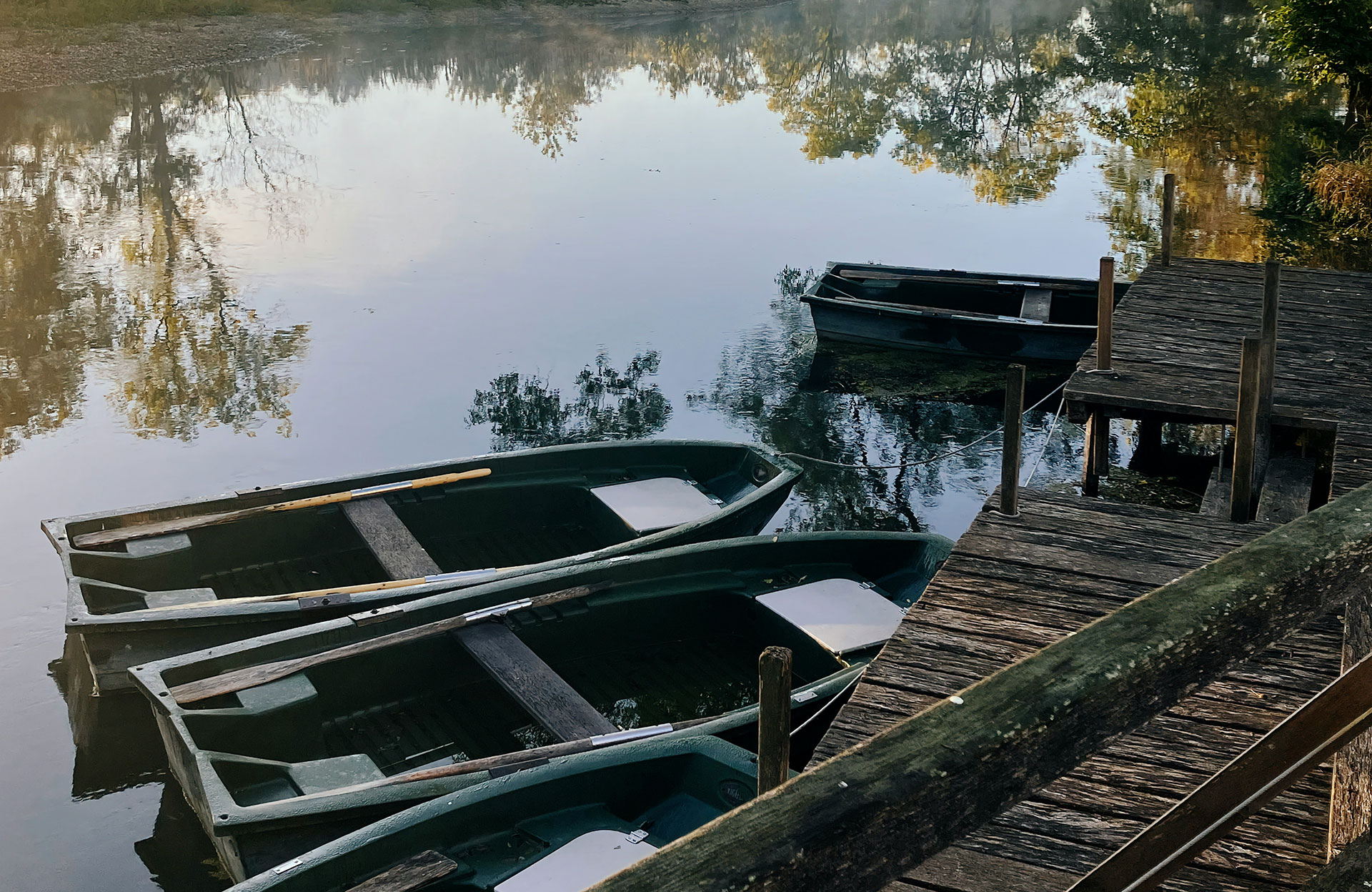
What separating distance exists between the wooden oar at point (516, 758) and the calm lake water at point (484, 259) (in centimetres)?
165

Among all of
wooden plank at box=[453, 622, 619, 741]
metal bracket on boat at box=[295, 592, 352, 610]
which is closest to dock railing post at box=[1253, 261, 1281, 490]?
wooden plank at box=[453, 622, 619, 741]

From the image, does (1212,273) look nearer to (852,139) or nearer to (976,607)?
(976,607)

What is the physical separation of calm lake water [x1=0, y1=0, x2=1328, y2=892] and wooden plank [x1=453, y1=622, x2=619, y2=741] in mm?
1802

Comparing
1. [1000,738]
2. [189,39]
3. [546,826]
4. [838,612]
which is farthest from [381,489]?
[189,39]

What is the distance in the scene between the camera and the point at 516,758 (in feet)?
18.0

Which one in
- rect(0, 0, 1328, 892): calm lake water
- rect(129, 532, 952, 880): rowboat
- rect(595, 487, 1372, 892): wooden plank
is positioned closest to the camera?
rect(595, 487, 1372, 892): wooden plank

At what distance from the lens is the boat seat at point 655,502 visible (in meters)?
8.35

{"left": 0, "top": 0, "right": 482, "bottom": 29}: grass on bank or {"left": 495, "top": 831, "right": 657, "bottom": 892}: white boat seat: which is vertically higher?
{"left": 0, "top": 0, "right": 482, "bottom": 29}: grass on bank

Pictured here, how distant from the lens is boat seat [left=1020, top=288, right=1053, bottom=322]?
44.8 ft

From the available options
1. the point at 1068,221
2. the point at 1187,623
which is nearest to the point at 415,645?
the point at 1187,623

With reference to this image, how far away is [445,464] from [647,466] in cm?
156

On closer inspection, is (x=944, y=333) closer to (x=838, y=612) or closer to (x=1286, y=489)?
(x=1286, y=489)

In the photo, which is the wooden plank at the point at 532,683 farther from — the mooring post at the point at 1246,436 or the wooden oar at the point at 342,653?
the mooring post at the point at 1246,436

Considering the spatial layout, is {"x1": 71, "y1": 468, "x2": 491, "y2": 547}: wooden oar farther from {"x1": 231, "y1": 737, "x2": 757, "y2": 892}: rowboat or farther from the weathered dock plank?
the weathered dock plank
